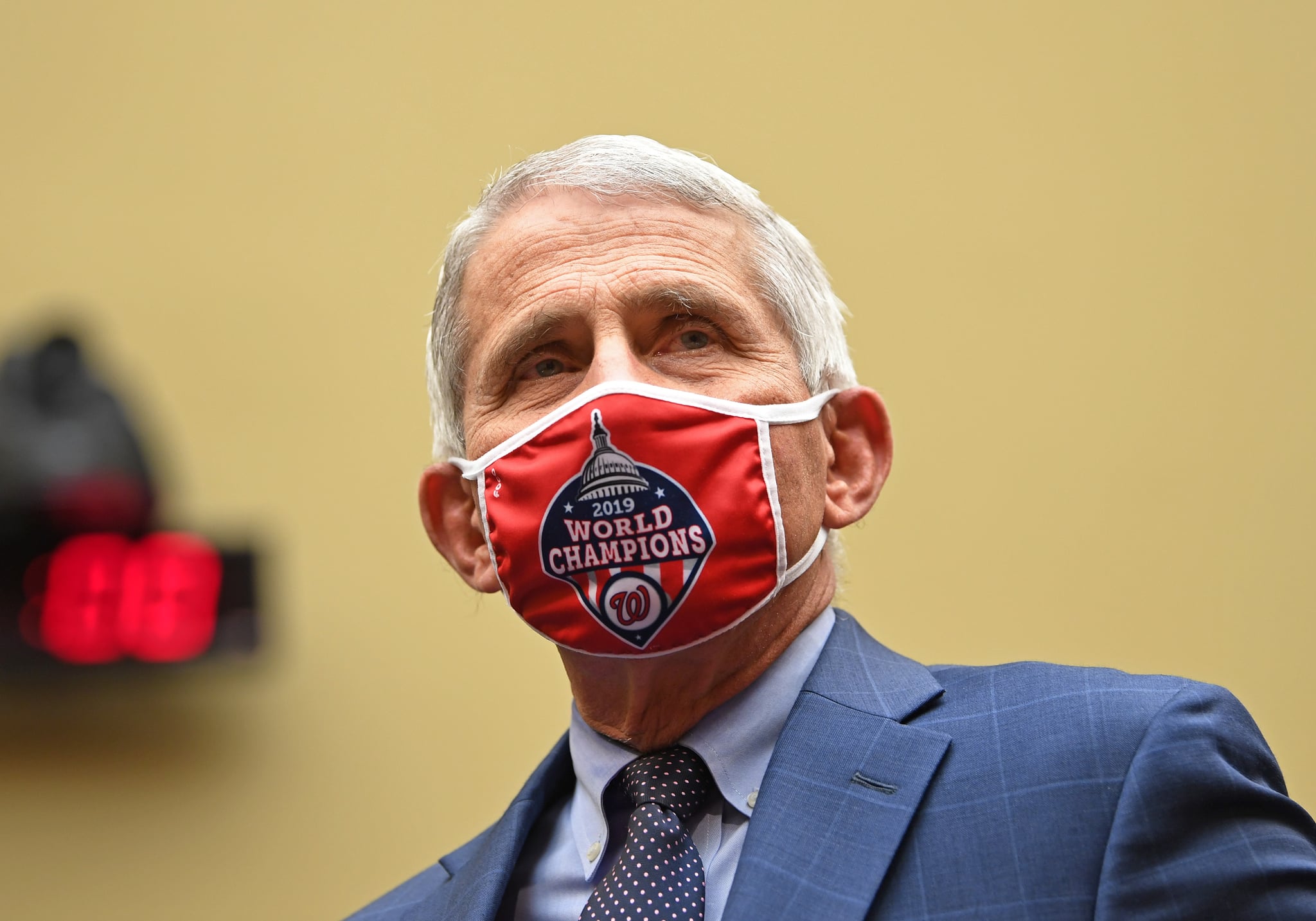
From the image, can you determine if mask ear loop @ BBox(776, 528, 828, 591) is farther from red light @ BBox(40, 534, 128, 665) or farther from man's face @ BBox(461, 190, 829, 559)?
red light @ BBox(40, 534, 128, 665)

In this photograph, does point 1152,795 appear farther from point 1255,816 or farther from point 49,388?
point 49,388

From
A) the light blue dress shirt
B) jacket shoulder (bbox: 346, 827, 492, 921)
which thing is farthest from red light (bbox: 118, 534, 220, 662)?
the light blue dress shirt

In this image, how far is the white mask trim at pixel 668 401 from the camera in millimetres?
1623

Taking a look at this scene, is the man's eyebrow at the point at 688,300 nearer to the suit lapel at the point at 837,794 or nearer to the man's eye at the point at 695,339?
the man's eye at the point at 695,339

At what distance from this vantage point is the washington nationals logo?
156 centimetres

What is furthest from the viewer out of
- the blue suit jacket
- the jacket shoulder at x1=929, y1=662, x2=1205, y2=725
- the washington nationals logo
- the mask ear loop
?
the mask ear loop

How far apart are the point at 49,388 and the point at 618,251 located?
2.32 m

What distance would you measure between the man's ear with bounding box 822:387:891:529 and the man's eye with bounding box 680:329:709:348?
205 mm

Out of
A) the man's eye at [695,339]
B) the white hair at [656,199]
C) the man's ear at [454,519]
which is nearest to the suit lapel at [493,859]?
the man's ear at [454,519]

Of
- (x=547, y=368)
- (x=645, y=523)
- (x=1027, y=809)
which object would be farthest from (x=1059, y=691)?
(x=547, y=368)

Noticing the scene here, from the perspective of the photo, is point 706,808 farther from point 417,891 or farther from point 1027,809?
point 417,891

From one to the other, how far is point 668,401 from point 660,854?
53 centimetres

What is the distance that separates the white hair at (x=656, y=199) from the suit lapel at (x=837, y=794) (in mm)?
410

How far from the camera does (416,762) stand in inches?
142
